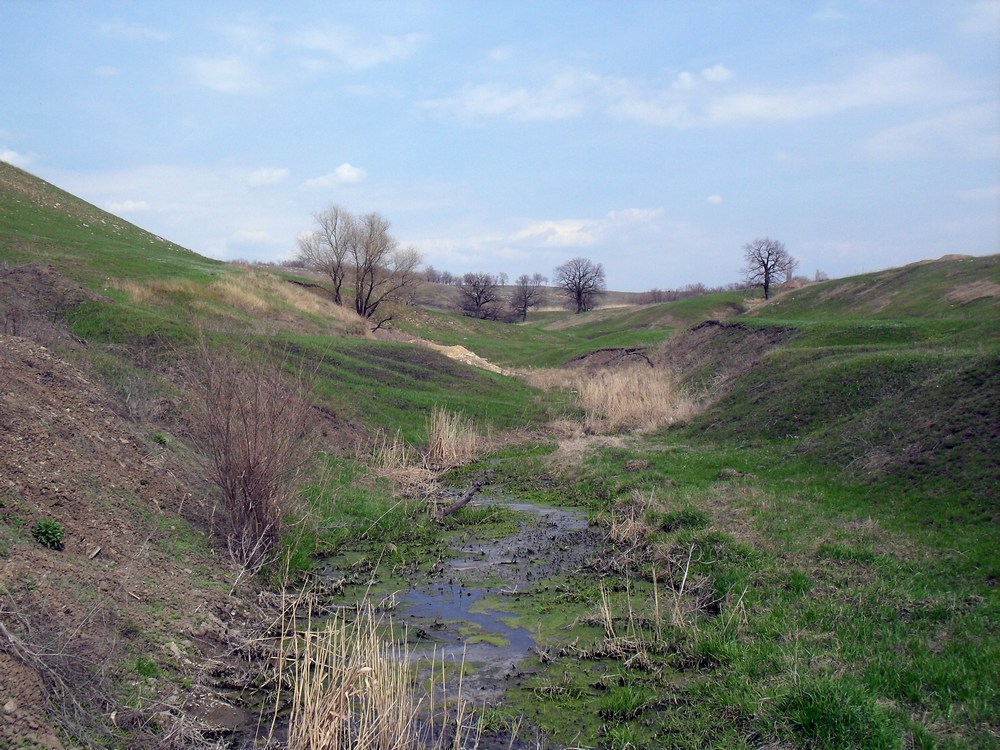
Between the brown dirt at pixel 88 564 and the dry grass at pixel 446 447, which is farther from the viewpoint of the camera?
the dry grass at pixel 446 447

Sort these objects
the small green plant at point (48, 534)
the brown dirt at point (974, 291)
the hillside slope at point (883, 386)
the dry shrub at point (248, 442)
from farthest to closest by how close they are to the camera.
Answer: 1. the brown dirt at point (974, 291)
2. the hillside slope at point (883, 386)
3. the dry shrub at point (248, 442)
4. the small green plant at point (48, 534)

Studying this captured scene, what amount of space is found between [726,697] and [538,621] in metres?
2.63

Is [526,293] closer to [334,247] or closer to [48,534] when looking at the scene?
[334,247]

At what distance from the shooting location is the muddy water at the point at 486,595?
7406 mm

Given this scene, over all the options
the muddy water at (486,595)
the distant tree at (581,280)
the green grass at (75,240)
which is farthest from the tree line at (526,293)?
the muddy water at (486,595)

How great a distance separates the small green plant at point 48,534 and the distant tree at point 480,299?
7962 centimetres

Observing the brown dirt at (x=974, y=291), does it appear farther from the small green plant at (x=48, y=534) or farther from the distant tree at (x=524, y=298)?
the distant tree at (x=524, y=298)

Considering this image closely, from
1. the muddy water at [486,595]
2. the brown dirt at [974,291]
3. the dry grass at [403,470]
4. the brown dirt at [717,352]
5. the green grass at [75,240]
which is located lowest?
the muddy water at [486,595]

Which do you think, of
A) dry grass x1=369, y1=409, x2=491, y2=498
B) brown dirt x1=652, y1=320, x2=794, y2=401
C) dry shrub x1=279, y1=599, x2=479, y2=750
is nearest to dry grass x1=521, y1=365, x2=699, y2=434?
brown dirt x1=652, y1=320, x2=794, y2=401

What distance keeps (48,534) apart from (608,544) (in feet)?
24.9

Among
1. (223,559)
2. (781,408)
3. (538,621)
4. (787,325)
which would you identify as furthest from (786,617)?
(787,325)

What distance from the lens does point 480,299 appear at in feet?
290

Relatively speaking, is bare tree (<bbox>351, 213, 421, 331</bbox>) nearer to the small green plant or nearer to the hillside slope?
the hillside slope

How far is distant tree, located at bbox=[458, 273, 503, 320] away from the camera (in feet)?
288
